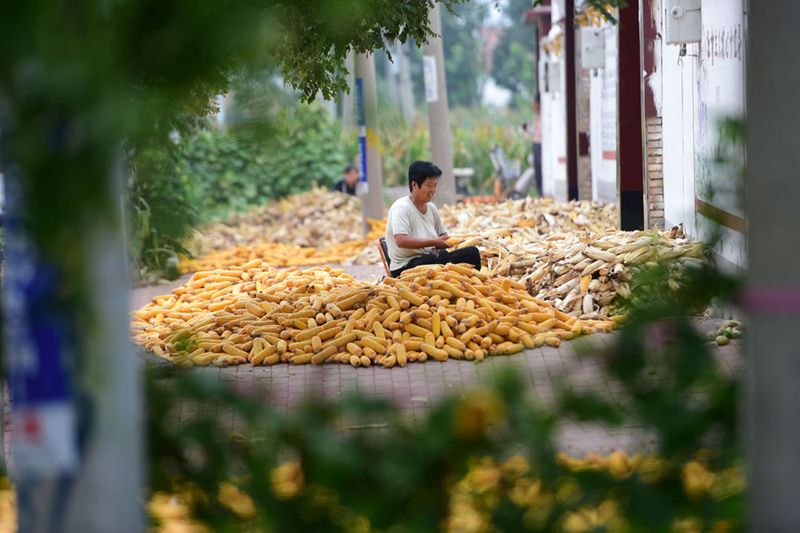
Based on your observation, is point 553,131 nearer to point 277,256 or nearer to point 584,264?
point 277,256

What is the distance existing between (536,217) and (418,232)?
4.10 meters

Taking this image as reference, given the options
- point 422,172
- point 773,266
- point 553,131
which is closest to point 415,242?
point 422,172

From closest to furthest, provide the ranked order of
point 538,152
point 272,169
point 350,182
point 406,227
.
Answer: point 406,227 → point 350,182 → point 272,169 → point 538,152

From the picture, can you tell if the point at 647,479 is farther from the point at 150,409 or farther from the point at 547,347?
the point at 547,347

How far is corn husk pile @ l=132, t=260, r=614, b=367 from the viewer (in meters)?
8.26

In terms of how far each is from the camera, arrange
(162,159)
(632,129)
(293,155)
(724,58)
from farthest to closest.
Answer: (293,155), (632,129), (724,58), (162,159)

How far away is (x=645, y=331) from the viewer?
3.67m

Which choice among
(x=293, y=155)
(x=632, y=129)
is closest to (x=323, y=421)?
(x=632, y=129)

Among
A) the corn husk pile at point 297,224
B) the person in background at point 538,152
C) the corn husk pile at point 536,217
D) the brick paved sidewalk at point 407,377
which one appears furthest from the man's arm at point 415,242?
the person in background at point 538,152

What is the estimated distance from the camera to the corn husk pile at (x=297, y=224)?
20.2 meters

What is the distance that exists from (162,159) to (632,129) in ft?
33.8

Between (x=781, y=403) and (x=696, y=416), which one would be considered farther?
(x=696, y=416)

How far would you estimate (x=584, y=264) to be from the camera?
988cm

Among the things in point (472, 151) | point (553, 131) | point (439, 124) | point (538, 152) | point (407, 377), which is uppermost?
point (439, 124)
